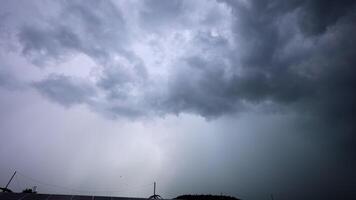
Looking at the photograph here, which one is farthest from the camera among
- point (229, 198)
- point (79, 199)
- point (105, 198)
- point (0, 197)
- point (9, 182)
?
point (229, 198)

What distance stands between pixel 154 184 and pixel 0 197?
5158 cm


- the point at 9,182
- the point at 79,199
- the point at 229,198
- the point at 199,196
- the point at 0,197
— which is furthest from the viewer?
the point at 199,196

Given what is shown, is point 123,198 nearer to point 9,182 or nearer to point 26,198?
point 26,198

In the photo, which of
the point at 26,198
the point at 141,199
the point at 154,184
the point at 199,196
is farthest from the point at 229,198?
the point at 26,198

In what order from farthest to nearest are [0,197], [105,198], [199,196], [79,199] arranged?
[199,196], [105,198], [79,199], [0,197]

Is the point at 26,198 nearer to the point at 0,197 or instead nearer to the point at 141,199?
the point at 0,197

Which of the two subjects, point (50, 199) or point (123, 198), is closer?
point (50, 199)

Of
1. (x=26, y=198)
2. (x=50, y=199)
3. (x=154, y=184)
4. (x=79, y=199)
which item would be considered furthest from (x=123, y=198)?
(x=154, y=184)

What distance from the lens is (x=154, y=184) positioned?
7394 centimetres

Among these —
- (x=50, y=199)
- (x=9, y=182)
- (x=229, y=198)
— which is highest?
(x=9, y=182)

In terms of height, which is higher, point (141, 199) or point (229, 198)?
point (229, 198)

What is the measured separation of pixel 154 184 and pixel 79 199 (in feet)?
150

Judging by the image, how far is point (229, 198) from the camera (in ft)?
217

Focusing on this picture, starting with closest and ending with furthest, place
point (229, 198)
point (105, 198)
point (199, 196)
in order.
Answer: point (105, 198) → point (229, 198) → point (199, 196)
